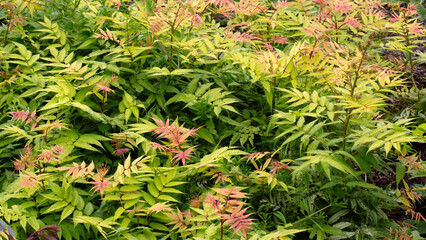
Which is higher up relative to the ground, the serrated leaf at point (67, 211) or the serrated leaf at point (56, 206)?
the serrated leaf at point (56, 206)

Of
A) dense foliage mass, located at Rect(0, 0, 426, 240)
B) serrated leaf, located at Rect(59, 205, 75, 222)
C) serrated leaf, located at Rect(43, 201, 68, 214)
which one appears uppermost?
dense foliage mass, located at Rect(0, 0, 426, 240)

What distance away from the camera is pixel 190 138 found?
9.36 feet

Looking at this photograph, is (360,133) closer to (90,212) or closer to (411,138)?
(411,138)

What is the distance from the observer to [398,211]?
2686mm

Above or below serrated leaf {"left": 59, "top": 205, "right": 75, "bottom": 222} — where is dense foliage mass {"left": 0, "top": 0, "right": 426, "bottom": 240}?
above

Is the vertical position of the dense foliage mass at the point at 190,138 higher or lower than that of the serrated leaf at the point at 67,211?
higher

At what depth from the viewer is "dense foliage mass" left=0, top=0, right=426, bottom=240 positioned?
2189 mm

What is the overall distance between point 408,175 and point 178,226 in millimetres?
1817

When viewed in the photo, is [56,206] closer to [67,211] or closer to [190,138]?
[67,211]

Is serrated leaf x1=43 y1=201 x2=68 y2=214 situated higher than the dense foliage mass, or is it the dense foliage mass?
the dense foliage mass

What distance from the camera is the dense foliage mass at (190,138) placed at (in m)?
2.19

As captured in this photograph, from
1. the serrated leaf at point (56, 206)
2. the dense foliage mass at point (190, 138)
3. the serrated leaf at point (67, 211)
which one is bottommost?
the serrated leaf at point (67, 211)

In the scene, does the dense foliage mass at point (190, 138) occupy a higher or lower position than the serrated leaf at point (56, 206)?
higher

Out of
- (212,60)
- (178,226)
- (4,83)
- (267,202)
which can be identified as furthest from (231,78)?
(4,83)
